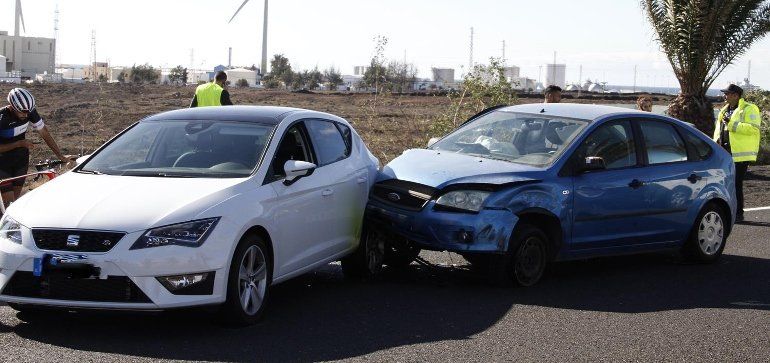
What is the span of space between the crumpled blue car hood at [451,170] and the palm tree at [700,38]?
14.7 metres

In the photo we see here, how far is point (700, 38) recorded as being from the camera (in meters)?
23.0

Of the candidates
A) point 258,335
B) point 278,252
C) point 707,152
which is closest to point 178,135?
point 278,252

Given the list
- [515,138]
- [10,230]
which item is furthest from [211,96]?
[10,230]

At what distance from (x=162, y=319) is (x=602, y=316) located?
331 cm

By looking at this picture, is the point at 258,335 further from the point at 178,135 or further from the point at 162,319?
the point at 178,135

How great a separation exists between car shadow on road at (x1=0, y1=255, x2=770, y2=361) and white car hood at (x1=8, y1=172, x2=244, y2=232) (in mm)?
754

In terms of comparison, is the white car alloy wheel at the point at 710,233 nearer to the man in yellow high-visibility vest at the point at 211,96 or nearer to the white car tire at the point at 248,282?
the white car tire at the point at 248,282

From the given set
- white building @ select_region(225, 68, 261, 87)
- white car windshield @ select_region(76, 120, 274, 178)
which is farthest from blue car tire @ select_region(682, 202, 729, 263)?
white building @ select_region(225, 68, 261, 87)

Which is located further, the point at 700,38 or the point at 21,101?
the point at 700,38

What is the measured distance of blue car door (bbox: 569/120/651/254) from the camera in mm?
9492

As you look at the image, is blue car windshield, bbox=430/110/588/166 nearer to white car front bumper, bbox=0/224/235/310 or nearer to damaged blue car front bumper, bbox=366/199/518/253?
damaged blue car front bumper, bbox=366/199/518/253

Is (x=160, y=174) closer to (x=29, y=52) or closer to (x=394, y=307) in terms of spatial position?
(x=394, y=307)

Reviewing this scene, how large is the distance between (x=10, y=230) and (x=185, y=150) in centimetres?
156

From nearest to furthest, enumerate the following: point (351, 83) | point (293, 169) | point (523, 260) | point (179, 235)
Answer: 1. point (179, 235)
2. point (293, 169)
3. point (523, 260)
4. point (351, 83)
